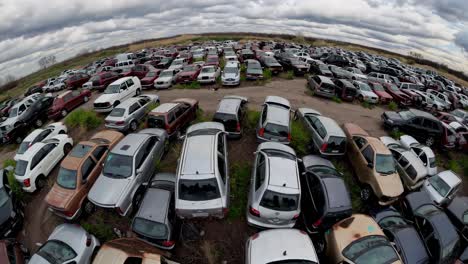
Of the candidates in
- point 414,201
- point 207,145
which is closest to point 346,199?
point 414,201

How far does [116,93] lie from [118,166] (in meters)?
9.18

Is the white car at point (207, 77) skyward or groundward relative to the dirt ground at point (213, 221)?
skyward

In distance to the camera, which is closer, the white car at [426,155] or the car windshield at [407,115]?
the white car at [426,155]

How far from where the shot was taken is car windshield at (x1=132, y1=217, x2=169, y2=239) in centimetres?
628

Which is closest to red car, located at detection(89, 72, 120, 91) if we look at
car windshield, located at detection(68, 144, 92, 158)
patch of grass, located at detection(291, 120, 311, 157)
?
car windshield, located at detection(68, 144, 92, 158)

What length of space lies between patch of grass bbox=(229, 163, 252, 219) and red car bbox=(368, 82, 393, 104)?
50.8ft

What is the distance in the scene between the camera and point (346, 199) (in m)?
6.99

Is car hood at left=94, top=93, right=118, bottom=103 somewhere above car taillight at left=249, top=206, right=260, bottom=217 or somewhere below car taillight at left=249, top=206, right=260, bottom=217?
above

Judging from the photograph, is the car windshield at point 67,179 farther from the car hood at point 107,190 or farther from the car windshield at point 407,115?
the car windshield at point 407,115

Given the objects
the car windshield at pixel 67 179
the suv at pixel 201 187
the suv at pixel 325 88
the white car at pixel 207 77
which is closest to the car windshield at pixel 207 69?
the white car at pixel 207 77

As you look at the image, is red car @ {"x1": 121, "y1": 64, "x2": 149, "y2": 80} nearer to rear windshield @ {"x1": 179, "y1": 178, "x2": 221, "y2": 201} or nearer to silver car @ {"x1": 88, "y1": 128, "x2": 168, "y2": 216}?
silver car @ {"x1": 88, "y1": 128, "x2": 168, "y2": 216}

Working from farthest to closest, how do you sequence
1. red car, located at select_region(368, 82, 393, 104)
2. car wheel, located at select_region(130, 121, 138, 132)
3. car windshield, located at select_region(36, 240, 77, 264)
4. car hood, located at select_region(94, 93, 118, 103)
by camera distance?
red car, located at select_region(368, 82, 393, 104)
car hood, located at select_region(94, 93, 118, 103)
car wheel, located at select_region(130, 121, 138, 132)
car windshield, located at select_region(36, 240, 77, 264)

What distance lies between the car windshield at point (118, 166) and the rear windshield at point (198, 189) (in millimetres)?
2486

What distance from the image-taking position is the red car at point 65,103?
1522 cm
